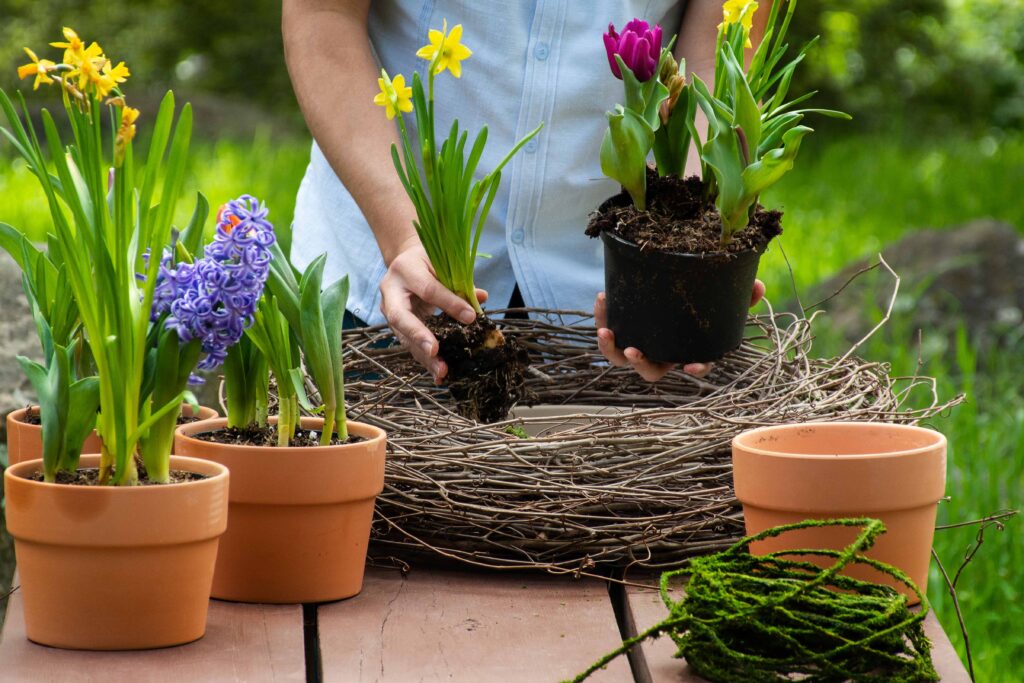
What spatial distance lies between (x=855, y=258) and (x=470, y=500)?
382 centimetres

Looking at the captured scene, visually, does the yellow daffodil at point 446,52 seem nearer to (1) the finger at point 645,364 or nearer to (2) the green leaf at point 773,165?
(2) the green leaf at point 773,165

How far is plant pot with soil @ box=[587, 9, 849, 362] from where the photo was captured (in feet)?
4.00

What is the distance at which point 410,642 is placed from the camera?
1009 mm

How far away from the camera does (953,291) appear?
4043 mm

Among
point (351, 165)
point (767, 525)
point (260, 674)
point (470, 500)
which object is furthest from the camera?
point (351, 165)

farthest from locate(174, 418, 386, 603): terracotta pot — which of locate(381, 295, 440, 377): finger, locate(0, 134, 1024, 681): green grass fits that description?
locate(0, 134, 1024, 681): green grass

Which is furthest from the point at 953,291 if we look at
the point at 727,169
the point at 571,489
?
the point at 571,489

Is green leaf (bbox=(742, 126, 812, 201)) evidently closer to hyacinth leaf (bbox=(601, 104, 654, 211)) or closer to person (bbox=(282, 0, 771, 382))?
hyacinth leaf (bbox=(601, 104, 654, 211))

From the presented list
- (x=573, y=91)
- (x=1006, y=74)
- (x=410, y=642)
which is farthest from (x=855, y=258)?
(x=1006, y=74)

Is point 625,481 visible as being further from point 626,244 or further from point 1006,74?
point 1006,74

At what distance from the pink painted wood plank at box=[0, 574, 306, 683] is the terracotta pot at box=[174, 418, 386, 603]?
0.05 meters

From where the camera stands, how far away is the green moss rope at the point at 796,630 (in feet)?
2.93

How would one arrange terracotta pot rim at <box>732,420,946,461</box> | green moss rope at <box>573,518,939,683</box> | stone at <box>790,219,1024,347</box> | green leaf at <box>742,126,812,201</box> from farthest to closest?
stone at <box>790,219,1024,347</box>
green leaf at <box>742,126,812,201</box>
terracotta pot rim at <box>732,420,946,461</box>
green moss rope at <box>573,518,939,683</box>

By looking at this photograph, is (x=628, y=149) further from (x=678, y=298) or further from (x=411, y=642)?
(x=411, y=642)
